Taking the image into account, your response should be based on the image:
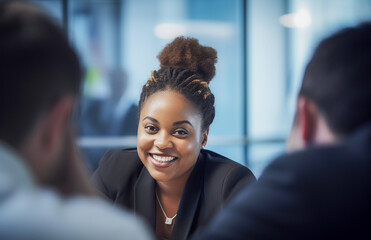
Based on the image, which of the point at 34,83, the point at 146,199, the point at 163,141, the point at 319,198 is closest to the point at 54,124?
the point at 34,83


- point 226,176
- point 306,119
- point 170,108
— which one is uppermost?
point 306,119

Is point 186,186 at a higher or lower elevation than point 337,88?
lower

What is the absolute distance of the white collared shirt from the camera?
58cm

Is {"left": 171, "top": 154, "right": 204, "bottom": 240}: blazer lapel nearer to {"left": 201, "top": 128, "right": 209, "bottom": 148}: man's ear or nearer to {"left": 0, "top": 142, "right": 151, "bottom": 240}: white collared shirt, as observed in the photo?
{"left": 201, "top": 128, "right": 209, "bottom": 148}: man's ear

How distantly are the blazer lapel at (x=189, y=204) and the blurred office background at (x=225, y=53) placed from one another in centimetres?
313

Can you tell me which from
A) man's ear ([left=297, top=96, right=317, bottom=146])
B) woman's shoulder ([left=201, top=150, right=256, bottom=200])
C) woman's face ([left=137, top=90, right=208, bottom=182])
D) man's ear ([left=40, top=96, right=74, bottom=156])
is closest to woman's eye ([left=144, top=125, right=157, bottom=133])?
woman's face ([left=137, top=90, right=208, bottom=182])

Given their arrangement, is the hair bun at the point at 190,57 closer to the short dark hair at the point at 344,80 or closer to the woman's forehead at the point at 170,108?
the woman's forehead at the point at 170,108

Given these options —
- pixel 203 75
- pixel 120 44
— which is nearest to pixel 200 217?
pixel 203 75

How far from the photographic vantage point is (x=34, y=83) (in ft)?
2.15

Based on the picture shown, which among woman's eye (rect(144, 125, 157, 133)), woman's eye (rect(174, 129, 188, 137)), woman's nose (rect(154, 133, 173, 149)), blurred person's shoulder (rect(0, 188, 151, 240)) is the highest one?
blurred person's shoulder (rect(0, 188, 151, 240))

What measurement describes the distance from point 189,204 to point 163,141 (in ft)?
0.99

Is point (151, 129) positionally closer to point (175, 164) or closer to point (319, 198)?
point (175, 164)

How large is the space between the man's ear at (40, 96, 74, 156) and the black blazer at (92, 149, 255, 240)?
1020 mm

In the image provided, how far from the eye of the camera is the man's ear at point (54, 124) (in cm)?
69
